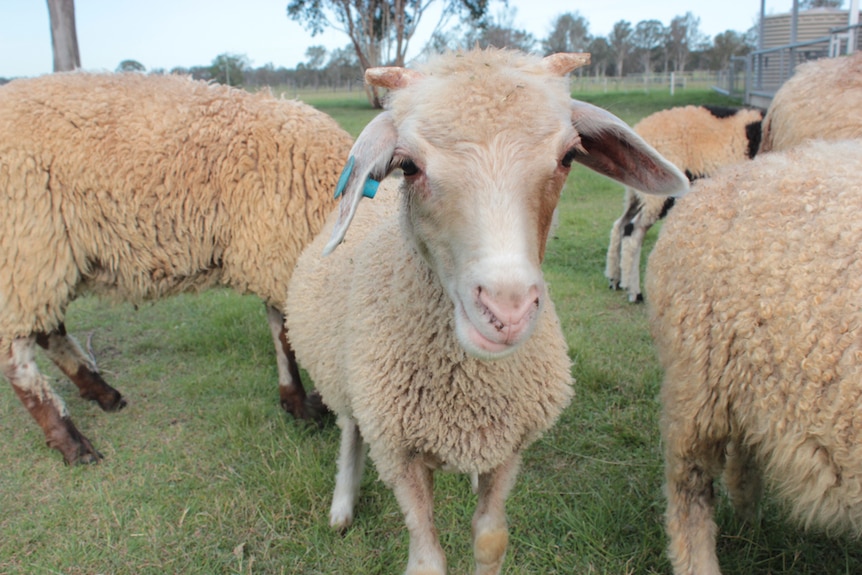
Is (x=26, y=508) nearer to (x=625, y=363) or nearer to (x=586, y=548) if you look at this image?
(x=586, y=548)

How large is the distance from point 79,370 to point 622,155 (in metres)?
3.62

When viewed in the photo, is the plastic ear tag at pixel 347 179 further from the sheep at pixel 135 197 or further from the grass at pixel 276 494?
the sheep at pixel 135 197

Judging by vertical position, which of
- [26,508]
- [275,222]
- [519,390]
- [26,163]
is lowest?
[26,508]

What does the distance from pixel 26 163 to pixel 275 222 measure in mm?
1312

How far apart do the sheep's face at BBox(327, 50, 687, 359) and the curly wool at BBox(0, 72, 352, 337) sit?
1674 mm

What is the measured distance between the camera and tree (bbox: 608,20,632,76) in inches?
2222

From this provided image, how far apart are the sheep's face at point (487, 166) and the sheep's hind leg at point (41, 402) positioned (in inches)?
99.1

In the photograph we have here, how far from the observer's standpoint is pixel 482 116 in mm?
1737

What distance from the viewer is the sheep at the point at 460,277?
5.43 feet

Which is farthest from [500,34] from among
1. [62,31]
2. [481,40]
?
[62,31]

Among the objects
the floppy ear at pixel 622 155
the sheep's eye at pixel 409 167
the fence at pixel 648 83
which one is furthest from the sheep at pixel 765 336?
the fence at pixel 648 83

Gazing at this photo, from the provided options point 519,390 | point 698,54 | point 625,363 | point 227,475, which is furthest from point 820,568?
point 698,54

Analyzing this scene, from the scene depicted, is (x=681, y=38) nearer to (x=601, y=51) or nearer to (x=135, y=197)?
(x=601, y=51)

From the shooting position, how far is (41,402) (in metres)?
3.47
